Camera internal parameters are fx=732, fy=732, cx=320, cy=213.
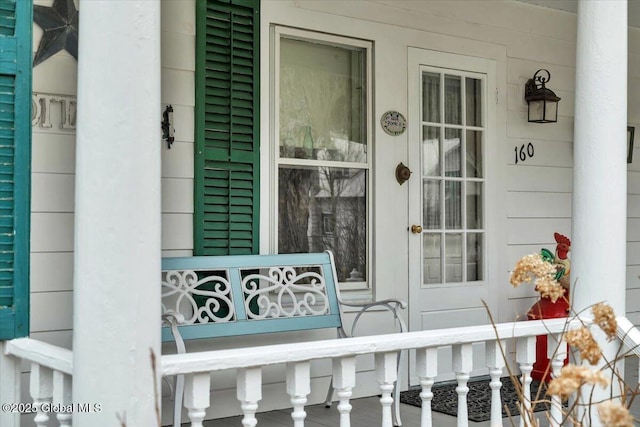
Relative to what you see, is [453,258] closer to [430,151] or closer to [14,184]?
[430,151]

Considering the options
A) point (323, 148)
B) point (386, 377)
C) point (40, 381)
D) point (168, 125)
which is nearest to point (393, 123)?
point (323, 148)

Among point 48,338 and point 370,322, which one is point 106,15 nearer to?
point 48,338

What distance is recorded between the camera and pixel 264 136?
3928mm

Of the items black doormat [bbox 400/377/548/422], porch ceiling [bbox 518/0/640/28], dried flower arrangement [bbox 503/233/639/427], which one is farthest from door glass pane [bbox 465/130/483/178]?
dried flower arrangement [bbox 503/233/639/427]

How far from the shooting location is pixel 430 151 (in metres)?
4.66

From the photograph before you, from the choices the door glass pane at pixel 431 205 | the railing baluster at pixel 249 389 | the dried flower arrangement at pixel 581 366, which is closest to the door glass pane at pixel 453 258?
the door glass pane at pixel 431 205

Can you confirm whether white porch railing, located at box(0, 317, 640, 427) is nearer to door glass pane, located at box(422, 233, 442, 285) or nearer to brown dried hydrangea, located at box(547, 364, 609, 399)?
brown dried hydrangea, located at box(547, 364, 609, 399)

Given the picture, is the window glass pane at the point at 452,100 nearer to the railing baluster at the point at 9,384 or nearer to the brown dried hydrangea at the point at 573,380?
the railing baluster at the point at 9,384

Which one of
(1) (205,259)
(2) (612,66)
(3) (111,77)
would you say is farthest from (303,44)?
(3) (111,77)

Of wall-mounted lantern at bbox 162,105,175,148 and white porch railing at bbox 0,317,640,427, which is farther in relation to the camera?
wall-mounted lantern at bbox 162,105,175,148

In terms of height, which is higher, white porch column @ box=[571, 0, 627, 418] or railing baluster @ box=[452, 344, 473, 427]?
white porch column @ box=[571, 0, 627, 418]

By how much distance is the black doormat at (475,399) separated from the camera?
3980 mm

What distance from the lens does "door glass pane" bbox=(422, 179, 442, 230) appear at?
→ 4629 millimetres

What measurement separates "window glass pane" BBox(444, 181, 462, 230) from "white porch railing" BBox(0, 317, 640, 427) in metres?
1.93
